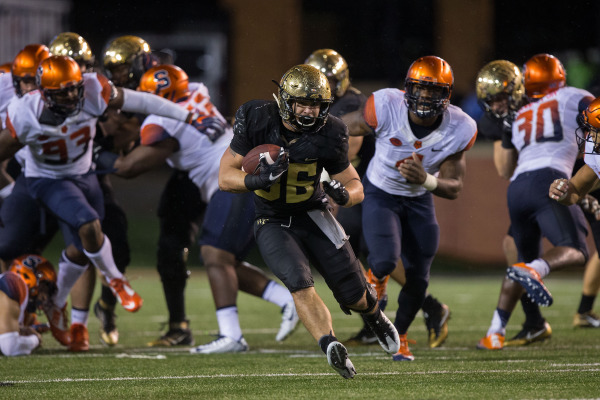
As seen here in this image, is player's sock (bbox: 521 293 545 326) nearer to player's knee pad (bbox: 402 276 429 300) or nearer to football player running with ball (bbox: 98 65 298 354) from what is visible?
player's knee pad (bbox: 402 276 429 300)

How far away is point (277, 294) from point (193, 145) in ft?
3.53

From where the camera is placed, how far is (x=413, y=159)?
6.08 meters

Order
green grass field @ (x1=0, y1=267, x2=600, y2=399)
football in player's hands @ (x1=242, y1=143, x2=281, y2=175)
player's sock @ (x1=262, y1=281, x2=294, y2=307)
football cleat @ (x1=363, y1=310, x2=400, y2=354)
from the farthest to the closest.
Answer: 1. player's sock @ (x1=262, y1=281, x2=294, y2=307)
2. football cleat @ (x1=363, y1=310, x2=400, y2=354)
3. football in player's hands @ (x1=242, y1=143, x2=281, y2=175)
4. green grass field @ (x1=0, y1=267, x2=600, y2=399)

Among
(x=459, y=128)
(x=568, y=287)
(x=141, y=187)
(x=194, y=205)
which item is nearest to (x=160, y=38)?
(x=141, y=187)

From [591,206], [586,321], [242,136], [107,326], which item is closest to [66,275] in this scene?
[107,326]

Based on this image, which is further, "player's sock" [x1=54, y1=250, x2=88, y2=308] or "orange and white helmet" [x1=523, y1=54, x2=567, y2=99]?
"player's sock" [x1=54, y1=250, x2=88, y2=308]

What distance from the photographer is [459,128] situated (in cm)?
618

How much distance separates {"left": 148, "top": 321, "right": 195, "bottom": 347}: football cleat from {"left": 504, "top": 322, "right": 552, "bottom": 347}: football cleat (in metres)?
2.02

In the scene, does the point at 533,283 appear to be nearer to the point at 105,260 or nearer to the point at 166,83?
the point at 105,260

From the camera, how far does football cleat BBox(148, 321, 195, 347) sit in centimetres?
713

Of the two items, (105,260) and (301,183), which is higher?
(301,183)

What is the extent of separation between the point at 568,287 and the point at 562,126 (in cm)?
514

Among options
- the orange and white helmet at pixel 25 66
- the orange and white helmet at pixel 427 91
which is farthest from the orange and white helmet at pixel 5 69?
the orange and white helmet at pixel 427 91

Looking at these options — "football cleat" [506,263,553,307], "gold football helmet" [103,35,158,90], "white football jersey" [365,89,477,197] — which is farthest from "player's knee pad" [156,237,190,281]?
"football cleat" [506,263,553,307]
